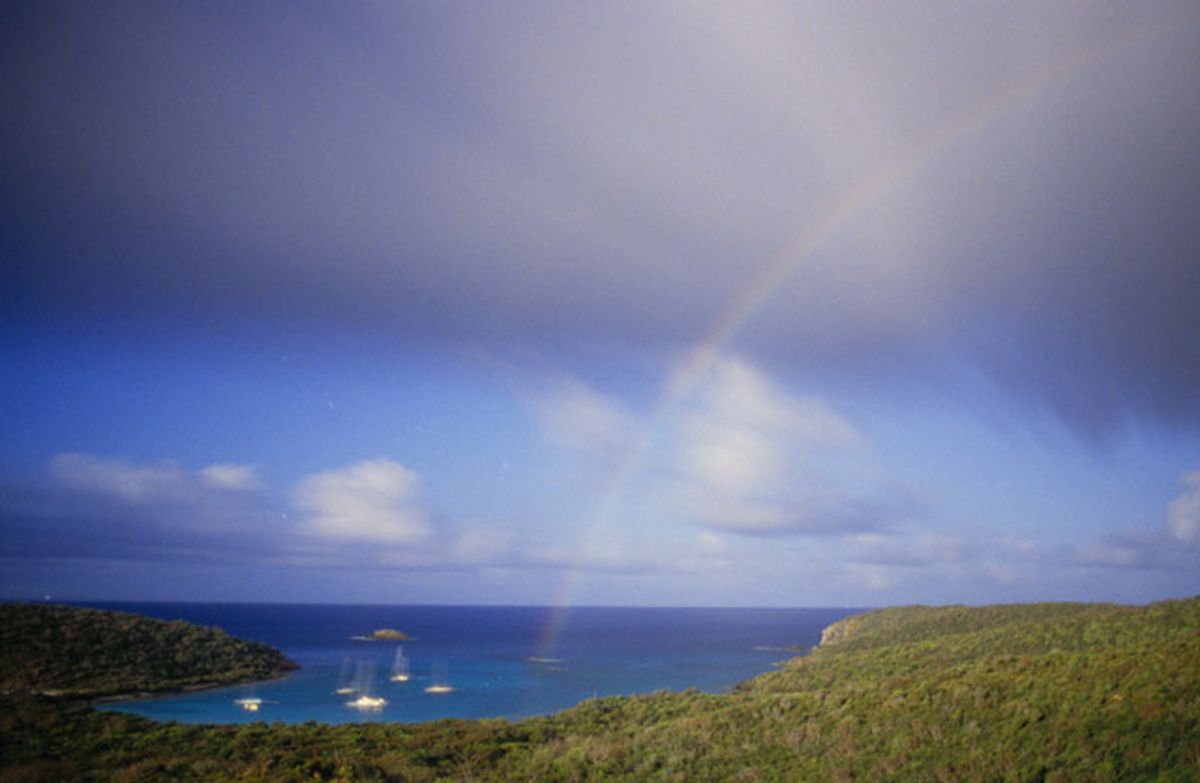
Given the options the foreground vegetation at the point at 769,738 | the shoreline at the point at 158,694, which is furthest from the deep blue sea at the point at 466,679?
the foreground vegetation at the point at 769,738

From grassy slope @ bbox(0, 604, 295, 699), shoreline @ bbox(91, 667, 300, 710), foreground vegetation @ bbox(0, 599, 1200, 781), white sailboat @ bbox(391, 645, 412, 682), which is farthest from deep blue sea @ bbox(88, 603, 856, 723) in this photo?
foreground vegetation @ bbox(0, 599, 1200, 781)

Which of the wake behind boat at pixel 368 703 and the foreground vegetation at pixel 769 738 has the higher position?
the foreground vegetation at pixel 769 738

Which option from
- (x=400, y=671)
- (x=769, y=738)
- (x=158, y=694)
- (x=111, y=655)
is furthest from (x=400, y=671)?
(x=769, y=738)

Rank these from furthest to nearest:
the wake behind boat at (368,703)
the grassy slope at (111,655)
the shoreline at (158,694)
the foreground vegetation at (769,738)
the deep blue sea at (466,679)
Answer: the grassy slope at (111,655)
the wake behind boat at (368,703)
the deep blue sea at (466,679)
the shoreline at (158,694)
the foreground vegetation at (769,738)

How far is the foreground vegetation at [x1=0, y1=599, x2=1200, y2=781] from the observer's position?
709 inches

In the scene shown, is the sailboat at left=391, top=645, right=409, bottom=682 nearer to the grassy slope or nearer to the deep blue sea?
the deep blue sea

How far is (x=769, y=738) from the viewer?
80.4 feet

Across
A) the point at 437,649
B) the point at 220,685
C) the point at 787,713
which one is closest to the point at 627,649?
the point at 437,649

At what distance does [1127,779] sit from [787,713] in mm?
14064

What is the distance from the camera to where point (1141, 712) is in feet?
61.1

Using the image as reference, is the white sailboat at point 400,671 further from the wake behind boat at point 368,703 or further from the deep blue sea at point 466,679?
the wake behind boat at point 368,703

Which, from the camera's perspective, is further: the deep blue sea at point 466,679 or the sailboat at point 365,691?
the sailboat at point 365,691

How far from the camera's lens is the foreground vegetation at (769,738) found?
18.0 meters

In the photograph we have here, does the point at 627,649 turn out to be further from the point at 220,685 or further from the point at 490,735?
the point at 490,735
